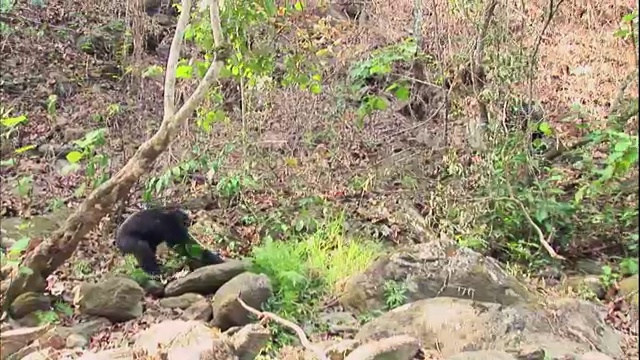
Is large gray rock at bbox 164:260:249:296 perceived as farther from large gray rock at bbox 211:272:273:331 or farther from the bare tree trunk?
the bare tree trunk

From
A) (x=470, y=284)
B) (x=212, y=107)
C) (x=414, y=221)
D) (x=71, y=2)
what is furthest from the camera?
(x=71, y=2)

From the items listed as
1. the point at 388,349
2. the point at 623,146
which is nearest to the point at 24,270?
the point at 388,349

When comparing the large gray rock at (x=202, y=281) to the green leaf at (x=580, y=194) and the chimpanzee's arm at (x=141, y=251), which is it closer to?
the chimpanzee's arm at (x=141, y=251)

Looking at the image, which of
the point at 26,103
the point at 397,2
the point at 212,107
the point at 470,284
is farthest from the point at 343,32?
the point at 470,284

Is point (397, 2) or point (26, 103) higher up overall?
point (397, 2)

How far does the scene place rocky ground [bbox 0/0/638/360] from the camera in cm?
436

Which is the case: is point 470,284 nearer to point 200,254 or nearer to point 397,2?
point 200,254

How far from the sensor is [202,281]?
5012 mm

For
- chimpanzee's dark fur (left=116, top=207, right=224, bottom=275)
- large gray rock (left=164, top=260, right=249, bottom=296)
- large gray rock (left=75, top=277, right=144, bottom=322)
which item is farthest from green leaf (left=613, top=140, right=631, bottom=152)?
large gray rock (left=75, top=277, right=144, bottom=322)

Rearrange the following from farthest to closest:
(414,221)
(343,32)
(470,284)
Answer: (343,32) < (414,221) < (470,284)

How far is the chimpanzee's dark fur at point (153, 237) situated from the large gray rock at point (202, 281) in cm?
38

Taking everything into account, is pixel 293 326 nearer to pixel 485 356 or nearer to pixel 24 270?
pixel 485 356

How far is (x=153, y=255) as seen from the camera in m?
5.39

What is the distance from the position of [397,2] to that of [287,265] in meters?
4.55
